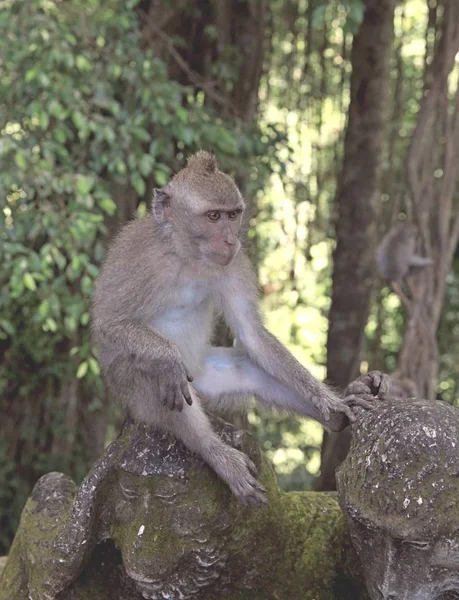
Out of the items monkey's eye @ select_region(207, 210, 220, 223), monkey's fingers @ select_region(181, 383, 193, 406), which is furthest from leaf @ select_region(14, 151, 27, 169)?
monkey's fingers @ select_region(181, 383, 193, 406)

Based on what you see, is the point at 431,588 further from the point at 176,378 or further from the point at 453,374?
the point at 453,374

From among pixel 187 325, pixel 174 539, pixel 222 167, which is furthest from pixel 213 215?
pixel 222 167

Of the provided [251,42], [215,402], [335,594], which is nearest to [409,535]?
[335,594]

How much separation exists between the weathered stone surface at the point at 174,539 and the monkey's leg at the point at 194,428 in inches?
2.1

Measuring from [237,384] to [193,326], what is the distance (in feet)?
0.91

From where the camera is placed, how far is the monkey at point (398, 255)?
589cm

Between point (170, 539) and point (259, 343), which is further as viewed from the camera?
point (259, 343)

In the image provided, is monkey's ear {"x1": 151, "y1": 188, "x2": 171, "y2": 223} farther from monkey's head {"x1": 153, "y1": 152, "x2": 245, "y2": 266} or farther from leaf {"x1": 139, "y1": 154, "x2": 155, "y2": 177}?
leaf {"x1": 139, "y1": 154, "x2": 155, "y2": 177}

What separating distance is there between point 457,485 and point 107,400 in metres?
5.10

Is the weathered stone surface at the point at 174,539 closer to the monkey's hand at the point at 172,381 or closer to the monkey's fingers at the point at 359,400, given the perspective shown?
the monkey's hand at the point at 172,381

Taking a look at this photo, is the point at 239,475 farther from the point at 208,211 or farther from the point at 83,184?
the point at 83,184

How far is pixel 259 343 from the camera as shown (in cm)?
330

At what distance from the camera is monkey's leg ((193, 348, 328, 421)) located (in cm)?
316

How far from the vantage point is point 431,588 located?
2193 mm
